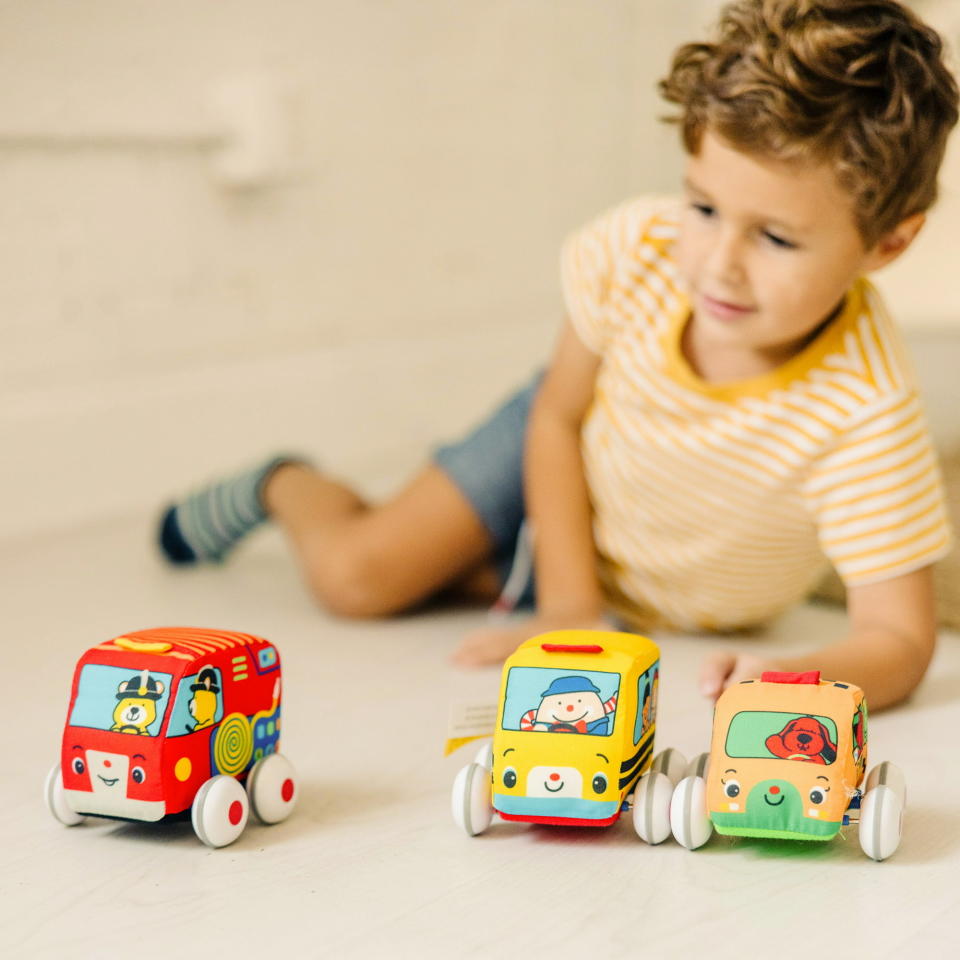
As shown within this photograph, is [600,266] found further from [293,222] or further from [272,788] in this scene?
[293,222]

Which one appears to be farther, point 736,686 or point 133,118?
point 133,118

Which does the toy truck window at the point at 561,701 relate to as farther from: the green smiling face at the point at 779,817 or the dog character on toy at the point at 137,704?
the dog character on toy at the point at 137,704

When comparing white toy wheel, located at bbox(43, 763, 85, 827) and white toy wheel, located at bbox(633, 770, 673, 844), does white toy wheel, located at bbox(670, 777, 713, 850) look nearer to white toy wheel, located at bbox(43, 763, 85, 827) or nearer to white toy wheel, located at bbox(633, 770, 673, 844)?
white toy wheel, located at bbox(633, 770, 673, 844)

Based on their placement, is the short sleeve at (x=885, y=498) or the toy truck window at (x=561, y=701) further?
the short sleeve at (x=885, y=498)

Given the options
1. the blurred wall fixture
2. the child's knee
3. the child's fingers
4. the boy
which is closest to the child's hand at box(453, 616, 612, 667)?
the boy

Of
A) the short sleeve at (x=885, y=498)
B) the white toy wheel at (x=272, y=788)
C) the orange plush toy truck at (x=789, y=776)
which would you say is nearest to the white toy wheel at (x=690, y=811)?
the orange plush toy truck at (x=789, y=776)

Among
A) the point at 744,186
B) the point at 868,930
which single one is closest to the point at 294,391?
the point at 744,186

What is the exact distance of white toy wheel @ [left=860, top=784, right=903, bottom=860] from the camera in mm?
700

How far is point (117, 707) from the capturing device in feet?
2.31

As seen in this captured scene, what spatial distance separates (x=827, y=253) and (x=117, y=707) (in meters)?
0.56

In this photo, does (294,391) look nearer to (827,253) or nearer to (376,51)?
(376,51)

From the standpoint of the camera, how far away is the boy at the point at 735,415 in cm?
91

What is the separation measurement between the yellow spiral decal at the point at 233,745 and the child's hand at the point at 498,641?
0.36 m

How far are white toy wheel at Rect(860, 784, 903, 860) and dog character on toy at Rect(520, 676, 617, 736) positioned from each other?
14 cm
